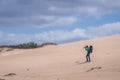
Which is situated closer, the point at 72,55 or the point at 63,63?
the point at 63,63

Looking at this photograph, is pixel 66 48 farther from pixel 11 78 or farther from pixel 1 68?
pixel 11 78

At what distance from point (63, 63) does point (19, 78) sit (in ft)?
25.6

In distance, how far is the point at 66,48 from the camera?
35.3 metres

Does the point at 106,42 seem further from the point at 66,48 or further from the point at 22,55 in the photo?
the point at 22,55

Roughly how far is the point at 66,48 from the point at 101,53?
6.01 metres

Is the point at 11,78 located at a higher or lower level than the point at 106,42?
lower

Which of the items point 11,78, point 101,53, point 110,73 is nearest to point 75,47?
point 101,53

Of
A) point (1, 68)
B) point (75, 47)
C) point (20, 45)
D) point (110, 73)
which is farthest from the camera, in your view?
point (20, 45)

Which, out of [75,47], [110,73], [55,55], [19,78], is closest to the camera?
[110,73]

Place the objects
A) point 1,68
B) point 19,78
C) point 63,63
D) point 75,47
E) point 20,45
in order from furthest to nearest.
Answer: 1. point 20,45
2. point 75,47
3. point 1,68
4. point 63,63
5. point 19,78

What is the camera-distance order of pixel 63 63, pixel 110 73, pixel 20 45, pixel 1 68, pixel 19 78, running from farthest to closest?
pixel 20 45, pixel 1 68, pixel 63 63, pixel 19 78, pixel 110 73

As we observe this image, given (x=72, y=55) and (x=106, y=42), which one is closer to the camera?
(x=72, y=55)

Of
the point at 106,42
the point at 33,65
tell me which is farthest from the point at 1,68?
the point at 106,42

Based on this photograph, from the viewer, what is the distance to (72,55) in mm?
31344
